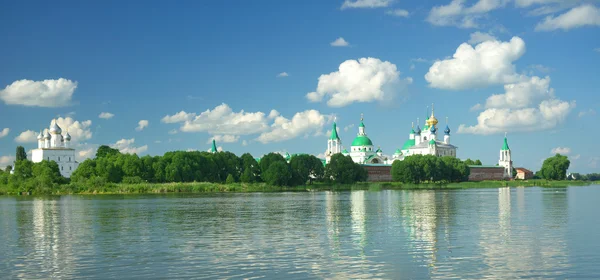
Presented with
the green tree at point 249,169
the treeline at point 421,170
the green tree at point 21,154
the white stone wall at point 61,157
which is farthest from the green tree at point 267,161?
the green tree at point 21,154

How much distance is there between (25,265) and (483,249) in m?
13.1

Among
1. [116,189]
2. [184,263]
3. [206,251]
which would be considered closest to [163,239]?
[206,251]

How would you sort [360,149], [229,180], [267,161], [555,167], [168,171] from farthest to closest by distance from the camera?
[360,149] < [555,167] < [267,161] < [229,180] < [168,171]

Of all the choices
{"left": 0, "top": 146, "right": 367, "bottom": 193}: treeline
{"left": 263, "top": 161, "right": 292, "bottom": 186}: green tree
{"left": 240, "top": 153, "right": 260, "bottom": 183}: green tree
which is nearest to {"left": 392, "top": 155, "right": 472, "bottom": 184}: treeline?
{"left": 0, "top": 146, "right": 367, "bottom": 193}: treeline

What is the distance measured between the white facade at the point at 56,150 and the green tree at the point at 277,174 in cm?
4136

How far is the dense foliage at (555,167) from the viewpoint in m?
132

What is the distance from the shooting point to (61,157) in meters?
115

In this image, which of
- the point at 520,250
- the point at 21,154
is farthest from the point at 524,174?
the point at 520,250

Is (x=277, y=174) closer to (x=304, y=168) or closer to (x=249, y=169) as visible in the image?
(x=249, y=169)

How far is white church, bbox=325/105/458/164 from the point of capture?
488 feet

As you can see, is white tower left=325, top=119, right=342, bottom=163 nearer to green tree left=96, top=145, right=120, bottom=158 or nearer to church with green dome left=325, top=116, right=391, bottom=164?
church with green dome left=325, top=116, right=391, bottom=164

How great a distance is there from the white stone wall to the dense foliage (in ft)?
288

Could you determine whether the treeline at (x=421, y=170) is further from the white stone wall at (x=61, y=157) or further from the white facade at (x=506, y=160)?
the white stone wall at (x=61, y=157)

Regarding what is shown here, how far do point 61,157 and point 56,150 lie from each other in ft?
4.91
